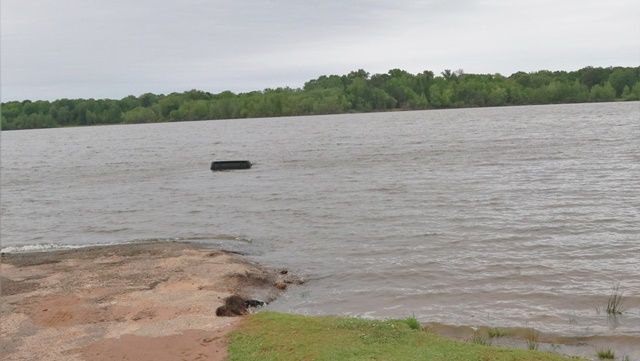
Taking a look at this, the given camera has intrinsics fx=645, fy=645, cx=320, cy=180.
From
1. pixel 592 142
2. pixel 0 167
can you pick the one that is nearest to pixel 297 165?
pixel 592 142

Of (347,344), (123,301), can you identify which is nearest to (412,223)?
(123,301)

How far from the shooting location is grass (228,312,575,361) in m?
9.38

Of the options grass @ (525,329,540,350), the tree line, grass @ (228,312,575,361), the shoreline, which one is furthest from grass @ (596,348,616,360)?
the tree line

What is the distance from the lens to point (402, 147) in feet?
208

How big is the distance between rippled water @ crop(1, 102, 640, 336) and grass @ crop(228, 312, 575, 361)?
9.51 ft

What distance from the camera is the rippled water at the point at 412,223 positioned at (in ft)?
48.0

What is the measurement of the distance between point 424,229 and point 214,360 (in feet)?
45.3

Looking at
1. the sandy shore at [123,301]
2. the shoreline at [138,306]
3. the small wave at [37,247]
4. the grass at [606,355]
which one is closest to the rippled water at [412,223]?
the small wave at [37,247]

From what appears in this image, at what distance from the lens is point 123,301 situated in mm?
14086

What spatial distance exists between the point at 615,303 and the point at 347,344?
6527 mm

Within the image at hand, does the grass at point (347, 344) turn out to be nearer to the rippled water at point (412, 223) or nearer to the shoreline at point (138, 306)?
the shoreline at point (138, 306)

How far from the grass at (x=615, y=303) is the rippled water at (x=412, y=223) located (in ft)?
0.61

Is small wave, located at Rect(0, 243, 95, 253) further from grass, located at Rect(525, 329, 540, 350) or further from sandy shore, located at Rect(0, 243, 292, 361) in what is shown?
grass, located at Rect(525, 329, 540, 350)

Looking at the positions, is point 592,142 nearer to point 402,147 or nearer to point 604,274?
point 402,147
